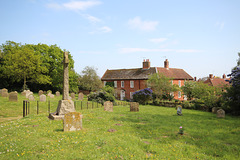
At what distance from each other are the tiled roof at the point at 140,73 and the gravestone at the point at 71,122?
31477mm

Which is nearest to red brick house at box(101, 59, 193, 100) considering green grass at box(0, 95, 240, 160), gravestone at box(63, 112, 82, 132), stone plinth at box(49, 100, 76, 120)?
stone plinth at box(49, 100, 76, 120)

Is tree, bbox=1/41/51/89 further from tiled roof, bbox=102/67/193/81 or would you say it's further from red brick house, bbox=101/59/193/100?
red brick house, bbox=101/59/193/100

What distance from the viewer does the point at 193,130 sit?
9898 mm

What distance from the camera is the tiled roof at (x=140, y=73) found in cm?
4032

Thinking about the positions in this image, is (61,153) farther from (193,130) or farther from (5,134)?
(193,130)

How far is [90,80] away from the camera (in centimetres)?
4700

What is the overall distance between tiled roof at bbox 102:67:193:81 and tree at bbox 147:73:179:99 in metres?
6.21

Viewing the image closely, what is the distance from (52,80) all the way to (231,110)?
37884 mm

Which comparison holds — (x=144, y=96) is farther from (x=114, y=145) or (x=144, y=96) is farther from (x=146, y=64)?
(x=114, y=145)

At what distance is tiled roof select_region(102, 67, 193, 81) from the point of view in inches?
1587

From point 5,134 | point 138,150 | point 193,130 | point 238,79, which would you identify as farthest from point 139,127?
Result: point 238,79

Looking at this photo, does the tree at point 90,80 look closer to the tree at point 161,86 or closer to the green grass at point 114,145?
the tree at point 161,86

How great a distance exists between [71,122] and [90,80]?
38.7 m

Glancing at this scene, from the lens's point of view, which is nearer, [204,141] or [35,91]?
[204,141]
